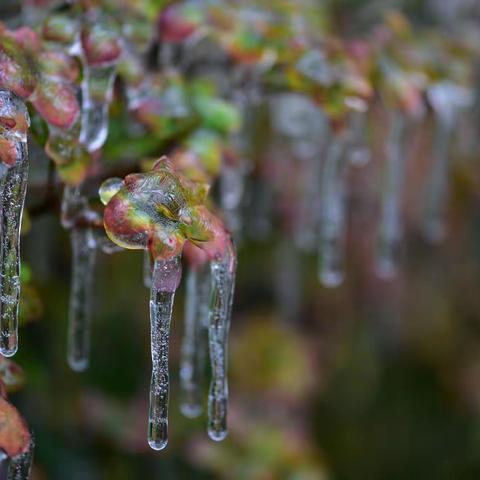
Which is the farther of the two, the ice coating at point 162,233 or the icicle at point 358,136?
the icicle at point 358,136

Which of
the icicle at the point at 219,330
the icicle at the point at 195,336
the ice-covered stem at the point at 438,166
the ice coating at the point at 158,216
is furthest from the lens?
the ice-covered stem at the point at 438,166

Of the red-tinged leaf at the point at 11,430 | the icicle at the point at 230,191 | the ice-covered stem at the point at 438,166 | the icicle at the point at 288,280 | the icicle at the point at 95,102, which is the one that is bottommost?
the icicle at the point at 288,280

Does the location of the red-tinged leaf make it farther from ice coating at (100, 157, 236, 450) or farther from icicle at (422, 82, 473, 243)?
Result: icicle at (422, 82, 473, 243)

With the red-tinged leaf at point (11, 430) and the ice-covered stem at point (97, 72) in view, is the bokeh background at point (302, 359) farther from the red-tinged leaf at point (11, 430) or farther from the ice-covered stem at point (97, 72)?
the red-tinged leaf at point (11, 430)

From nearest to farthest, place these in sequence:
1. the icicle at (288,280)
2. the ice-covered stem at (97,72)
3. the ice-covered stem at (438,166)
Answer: the ice-covered stem at (97,72) → the ice-covered stem at (438,166) → the icicle at (288,280)

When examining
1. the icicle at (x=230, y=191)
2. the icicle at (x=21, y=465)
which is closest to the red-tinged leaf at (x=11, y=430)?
the icicle at (x=21, y=465)

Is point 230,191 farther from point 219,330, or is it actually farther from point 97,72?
point 219,330

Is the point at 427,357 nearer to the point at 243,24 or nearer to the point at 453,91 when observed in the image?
the point at 453,91
